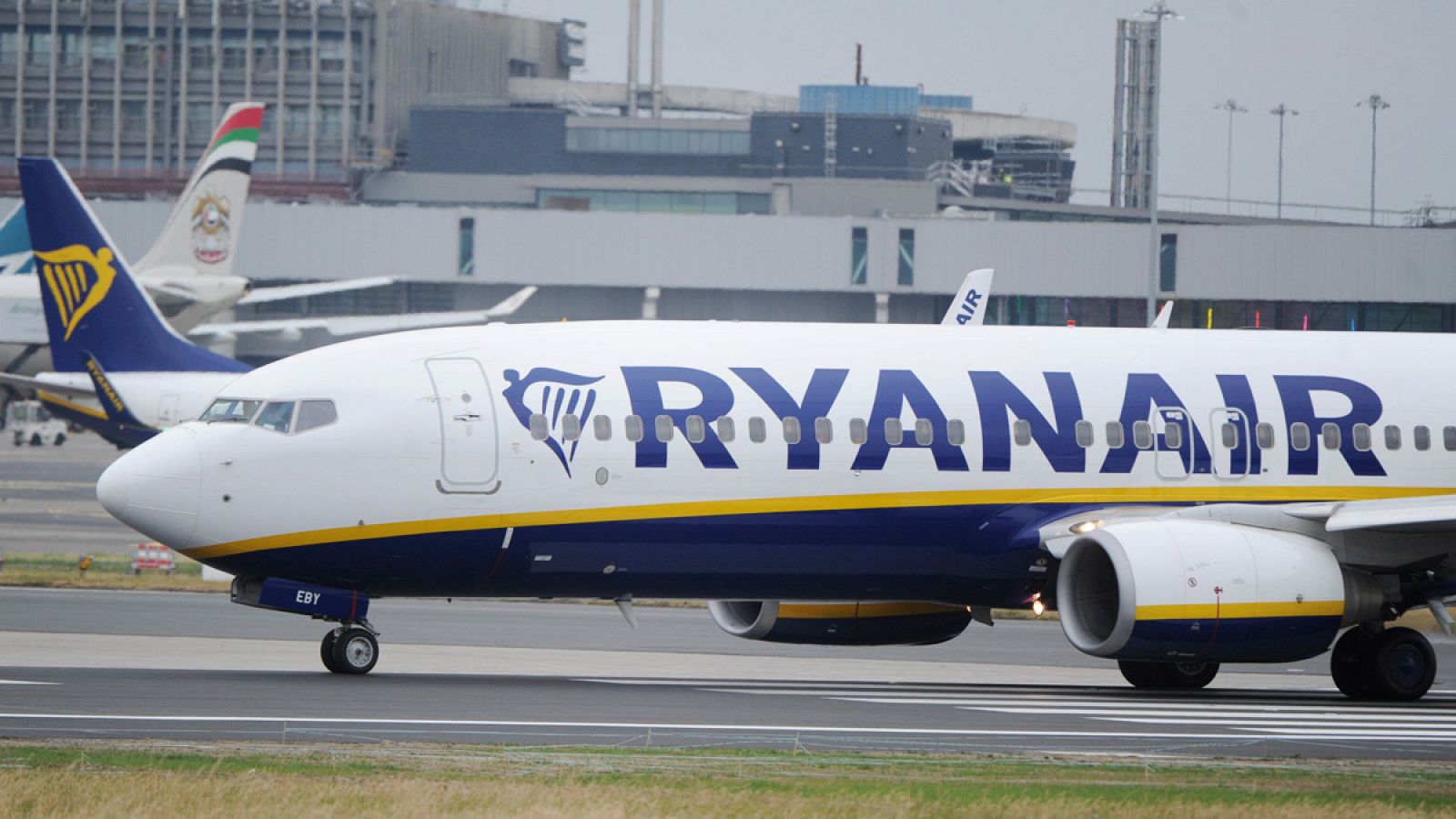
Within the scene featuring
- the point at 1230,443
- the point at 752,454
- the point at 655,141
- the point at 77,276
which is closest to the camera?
the point at 752,454

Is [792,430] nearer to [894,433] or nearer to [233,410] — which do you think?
[894,433]

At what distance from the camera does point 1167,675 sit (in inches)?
1011

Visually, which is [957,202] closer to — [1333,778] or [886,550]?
[886,550]

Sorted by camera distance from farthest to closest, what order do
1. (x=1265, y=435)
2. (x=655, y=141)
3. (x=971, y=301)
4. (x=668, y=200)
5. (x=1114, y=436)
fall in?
1. (x=655, y=141)
2. (x=668, y=200)
3. (x=971, y=301)
4. (x=1265, y=435)
5. (x=1114, y=436)

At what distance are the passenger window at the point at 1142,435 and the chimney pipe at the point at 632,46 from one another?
126136mm

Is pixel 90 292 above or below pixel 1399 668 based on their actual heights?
above

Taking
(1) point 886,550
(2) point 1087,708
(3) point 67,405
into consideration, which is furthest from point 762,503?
(3) point 67,405

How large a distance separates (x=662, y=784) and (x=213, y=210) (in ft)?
179

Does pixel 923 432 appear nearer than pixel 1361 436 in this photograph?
Yes

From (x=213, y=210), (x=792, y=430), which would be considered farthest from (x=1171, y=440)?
(x=213, y=210)

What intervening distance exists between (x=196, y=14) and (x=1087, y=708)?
139 metres

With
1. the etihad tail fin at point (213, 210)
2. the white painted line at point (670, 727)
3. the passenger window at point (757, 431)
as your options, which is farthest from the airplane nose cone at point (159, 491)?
the etihad tail fin at point (213, 210)

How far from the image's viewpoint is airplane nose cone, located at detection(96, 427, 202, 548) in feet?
70.8

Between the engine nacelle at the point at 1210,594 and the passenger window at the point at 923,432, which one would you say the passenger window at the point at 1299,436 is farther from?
the passenger window at the point at 923,432
